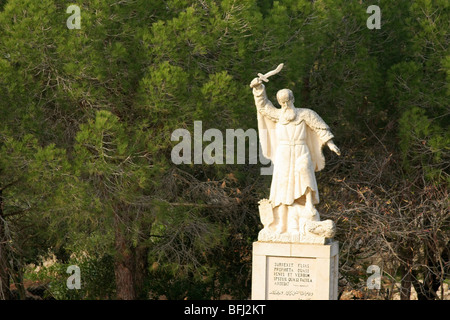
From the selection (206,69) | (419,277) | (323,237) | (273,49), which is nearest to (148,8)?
(206,69)

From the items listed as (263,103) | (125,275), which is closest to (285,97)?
(263,103)

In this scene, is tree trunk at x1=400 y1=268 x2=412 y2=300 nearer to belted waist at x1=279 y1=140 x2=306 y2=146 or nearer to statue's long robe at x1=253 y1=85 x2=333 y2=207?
statue's long robe at x1=253 y1=85 x2=333 y2=207

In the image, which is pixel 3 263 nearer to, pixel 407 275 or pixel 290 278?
pixel 290 278

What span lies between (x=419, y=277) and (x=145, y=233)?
4.99m

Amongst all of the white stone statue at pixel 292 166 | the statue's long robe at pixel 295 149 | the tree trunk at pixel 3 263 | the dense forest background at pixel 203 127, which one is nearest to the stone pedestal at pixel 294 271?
the white stone statue at pixel 292 166

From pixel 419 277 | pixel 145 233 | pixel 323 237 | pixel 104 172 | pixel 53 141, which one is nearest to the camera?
pixel 323 237

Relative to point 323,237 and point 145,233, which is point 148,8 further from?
point 323,237

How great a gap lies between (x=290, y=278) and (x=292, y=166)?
121 centimetres

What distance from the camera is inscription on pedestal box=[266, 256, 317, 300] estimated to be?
798cm

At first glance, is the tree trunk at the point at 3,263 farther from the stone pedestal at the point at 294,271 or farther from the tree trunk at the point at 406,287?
the tree trunk at the point at 406,287

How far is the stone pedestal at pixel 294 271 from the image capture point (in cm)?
794

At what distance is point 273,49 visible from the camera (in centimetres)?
1129

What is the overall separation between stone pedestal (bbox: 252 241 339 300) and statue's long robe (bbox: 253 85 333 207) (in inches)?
20.8

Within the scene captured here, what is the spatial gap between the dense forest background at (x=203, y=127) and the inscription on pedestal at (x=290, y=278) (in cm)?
278
